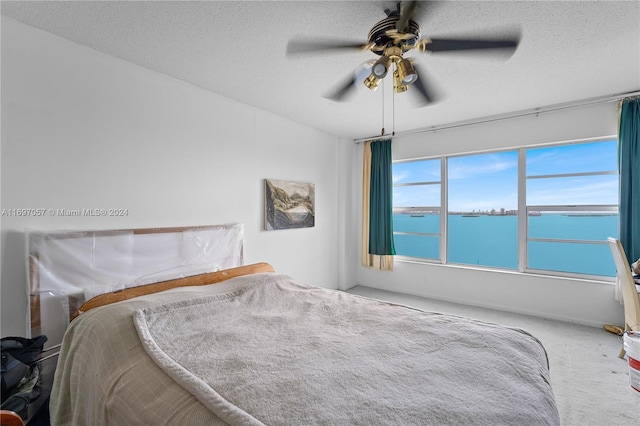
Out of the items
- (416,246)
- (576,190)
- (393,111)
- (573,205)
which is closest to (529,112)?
(576,190)

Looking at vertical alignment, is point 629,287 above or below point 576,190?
below

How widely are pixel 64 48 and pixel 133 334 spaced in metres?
2.03

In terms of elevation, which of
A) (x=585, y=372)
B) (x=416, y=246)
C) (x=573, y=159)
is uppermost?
(x=573, y=159)

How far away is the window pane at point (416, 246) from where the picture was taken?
4.45m

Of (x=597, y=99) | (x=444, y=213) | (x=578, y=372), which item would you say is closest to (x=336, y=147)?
(x=444, y=213)

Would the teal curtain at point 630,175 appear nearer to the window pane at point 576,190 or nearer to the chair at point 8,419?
the window pane at point 576,190

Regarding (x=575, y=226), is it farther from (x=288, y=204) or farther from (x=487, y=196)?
(x=288, y=204)

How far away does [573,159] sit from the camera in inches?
139

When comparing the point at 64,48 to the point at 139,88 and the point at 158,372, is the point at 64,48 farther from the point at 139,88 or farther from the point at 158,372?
the point at 158,372

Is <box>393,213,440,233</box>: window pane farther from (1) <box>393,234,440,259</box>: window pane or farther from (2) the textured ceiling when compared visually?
(2) the textured ceiling

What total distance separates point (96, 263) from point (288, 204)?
210 cm

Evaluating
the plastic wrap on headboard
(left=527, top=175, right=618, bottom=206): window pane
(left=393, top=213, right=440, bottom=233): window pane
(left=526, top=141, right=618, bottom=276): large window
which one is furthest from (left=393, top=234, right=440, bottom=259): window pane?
the plastic wrap on headboard

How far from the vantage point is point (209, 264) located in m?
2.68

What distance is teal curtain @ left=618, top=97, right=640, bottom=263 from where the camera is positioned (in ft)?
9.53
